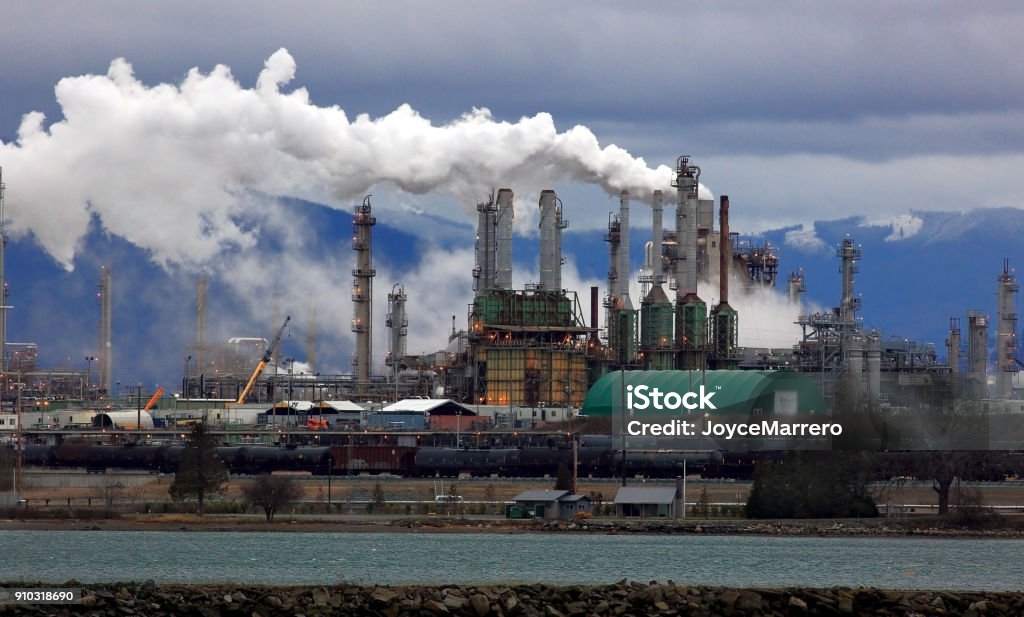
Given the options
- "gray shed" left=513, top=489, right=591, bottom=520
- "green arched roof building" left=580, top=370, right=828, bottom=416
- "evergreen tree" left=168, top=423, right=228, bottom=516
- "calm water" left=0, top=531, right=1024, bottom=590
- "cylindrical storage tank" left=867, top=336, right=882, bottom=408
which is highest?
"cylindrical storage tank" left=867, top=336, right=882, bottom=408

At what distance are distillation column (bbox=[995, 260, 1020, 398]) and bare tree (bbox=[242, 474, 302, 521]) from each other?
9365 cm

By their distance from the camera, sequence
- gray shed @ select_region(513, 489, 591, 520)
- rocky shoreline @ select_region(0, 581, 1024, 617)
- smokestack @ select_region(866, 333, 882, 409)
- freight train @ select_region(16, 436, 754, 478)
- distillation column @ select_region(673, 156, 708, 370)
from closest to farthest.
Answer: rocky shoreline @ select_region(0, 581, 1024, 617), gray shed @ select_region(513, 489, 591, 520), freight train @ select_region(16, 436, 754, 478), smokestack @ select_region(866, 333, 882, 409), distillation column @ select_region(673, 156, 708, 370)

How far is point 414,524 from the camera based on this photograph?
8669cm

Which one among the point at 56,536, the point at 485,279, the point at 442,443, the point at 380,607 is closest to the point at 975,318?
the point at 485,279

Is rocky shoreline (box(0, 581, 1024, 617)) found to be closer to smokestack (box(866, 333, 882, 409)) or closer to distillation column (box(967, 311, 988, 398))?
smokestack (box(866, 333, 882, 409))

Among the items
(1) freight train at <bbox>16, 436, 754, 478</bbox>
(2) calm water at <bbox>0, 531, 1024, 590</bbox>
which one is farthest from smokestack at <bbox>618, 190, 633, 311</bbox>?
(2) calm water at <bbox>0, 531, 1024, 590</bbox>

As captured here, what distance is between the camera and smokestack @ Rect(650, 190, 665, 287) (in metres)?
162

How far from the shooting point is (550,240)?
159m

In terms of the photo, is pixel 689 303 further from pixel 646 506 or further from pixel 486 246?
pixel 646 506

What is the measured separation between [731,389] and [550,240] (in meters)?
34.5

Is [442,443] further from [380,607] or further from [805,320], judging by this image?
[380,607]

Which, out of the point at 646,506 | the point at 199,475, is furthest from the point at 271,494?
the point at 646,506

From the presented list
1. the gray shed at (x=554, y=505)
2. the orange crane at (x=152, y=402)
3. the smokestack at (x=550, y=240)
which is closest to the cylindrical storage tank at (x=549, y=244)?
the smokestack at (x=550, y=240)

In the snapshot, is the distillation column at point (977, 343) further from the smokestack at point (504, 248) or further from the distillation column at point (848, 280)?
the smokestack at point (504, 248)
